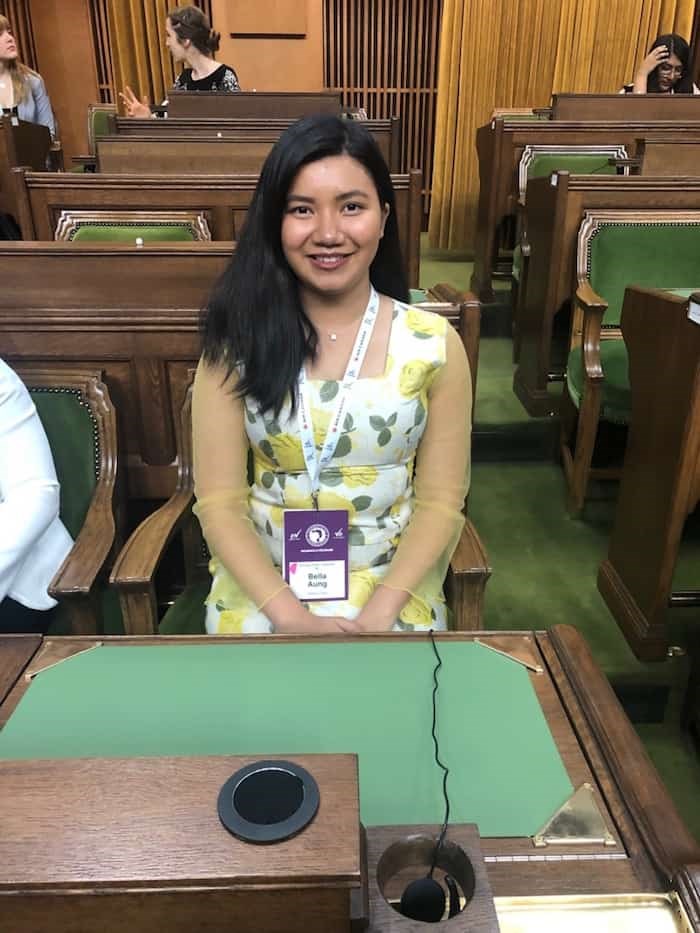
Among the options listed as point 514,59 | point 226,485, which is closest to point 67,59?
point 514,59

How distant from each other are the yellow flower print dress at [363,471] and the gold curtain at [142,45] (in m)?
5.43

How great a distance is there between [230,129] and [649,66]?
8.72ft

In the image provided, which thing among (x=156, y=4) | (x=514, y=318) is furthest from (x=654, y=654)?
(x=156, y=4)

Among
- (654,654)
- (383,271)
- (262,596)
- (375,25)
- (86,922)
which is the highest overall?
(375,25)

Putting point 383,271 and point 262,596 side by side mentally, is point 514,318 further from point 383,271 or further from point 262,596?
point 262,596

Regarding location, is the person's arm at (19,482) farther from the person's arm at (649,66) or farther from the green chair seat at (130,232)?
the person's arm at (649,66)

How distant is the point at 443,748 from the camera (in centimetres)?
74

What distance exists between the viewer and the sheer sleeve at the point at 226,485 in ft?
3.64

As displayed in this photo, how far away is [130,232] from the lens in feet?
7.88

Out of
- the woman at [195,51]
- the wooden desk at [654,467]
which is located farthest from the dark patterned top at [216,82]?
the wooden desk at [654,467]

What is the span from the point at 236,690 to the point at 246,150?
268 cm

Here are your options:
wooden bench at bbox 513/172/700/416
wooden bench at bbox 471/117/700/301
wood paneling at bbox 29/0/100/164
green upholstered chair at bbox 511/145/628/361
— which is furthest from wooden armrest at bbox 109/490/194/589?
wood paneling at bbox 29/0/100/164

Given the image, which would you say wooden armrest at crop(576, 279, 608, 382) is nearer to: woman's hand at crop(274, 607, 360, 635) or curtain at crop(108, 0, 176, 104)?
woman's hand at crop(274, 607, 360, 635)

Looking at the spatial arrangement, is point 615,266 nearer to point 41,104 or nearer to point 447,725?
point 447,725
